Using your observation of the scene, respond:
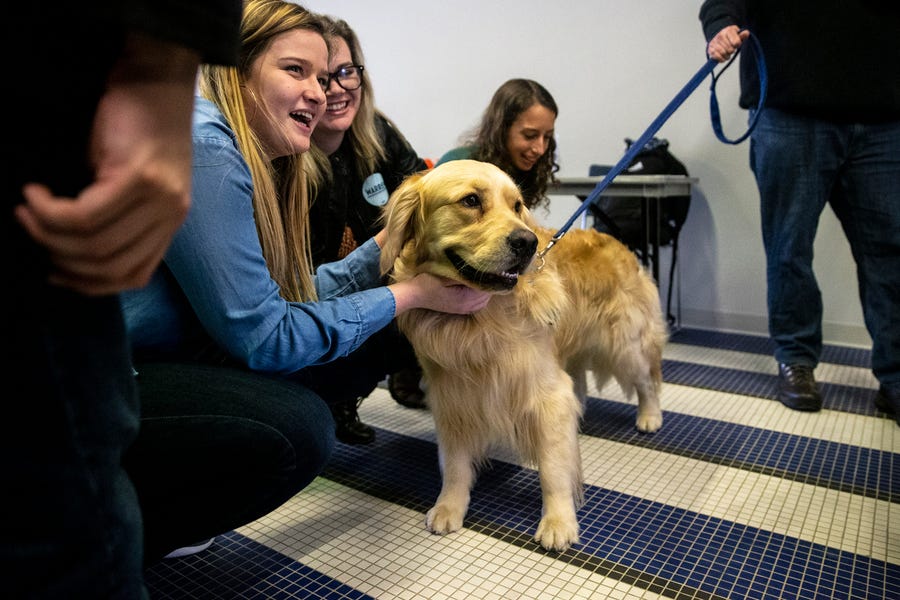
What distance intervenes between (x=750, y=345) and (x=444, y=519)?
2.14 metres

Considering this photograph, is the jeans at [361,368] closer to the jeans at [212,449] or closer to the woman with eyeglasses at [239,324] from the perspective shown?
the woman with eyeglasses at [239,324]

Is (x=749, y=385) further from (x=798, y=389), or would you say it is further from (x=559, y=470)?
(x=559, y=470)

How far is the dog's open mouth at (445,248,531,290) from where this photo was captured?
1.31 meters

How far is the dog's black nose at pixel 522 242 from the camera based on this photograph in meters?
1.28

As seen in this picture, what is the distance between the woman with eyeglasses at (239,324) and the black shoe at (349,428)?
785 mm

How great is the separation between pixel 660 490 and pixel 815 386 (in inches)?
37.5

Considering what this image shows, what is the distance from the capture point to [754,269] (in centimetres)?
318

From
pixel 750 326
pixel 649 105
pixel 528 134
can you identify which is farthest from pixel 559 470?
pixel 649 105

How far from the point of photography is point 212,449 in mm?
944

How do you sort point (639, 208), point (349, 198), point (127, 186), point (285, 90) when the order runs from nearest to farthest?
point (127, 186) → point (285, 90) → point (349, 198) → point (639, 208)

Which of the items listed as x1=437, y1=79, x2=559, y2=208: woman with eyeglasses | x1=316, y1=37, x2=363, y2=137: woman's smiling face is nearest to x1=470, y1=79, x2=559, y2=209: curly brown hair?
x1=437, y1=79, x2=559, y2=208: woman with eyeglasses

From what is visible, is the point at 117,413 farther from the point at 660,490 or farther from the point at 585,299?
the point at 585,299

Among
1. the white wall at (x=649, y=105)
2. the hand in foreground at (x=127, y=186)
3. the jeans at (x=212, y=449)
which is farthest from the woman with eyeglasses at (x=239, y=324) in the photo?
the white wall at (x=649, y=105)

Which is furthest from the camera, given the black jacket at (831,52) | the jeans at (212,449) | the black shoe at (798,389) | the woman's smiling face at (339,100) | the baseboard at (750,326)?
the baseboard at (750,326)
